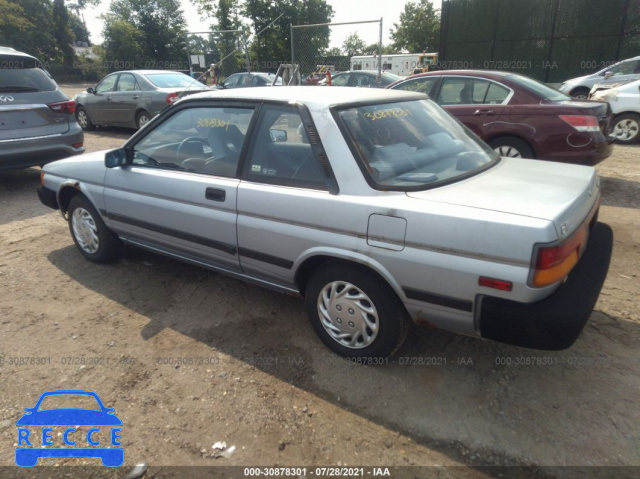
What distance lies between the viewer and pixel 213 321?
10.8ft

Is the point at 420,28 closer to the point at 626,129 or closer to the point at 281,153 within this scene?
the point at 626,129

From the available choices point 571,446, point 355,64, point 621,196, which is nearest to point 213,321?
point 571,446

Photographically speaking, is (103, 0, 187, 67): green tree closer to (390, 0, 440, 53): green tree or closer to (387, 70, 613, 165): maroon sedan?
(390, 0, 440, 53): green tree

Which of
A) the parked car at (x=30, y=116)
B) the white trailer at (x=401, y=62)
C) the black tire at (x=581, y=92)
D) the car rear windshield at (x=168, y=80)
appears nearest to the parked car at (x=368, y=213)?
the parked car at (x=30, y=116)

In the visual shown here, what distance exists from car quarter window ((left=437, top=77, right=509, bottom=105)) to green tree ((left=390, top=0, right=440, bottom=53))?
1721 inches

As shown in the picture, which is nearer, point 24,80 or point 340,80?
point 24,80

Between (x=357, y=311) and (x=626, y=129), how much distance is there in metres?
9.04

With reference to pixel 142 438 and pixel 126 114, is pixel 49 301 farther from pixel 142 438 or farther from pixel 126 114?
pixel 126 114

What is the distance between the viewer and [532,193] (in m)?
2.33

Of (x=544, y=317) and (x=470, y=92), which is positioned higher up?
(x=470, y=92)

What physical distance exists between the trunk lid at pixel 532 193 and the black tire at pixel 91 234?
2.98 metres

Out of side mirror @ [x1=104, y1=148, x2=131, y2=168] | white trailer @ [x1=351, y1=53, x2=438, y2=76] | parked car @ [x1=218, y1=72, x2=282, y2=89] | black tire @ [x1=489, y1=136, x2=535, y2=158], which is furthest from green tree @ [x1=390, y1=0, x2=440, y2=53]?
side mirror @ [x1=104, y1=148, x2=131, y2=168]

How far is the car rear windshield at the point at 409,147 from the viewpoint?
247cm

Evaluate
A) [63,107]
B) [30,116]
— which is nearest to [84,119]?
[63,107]
